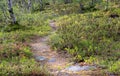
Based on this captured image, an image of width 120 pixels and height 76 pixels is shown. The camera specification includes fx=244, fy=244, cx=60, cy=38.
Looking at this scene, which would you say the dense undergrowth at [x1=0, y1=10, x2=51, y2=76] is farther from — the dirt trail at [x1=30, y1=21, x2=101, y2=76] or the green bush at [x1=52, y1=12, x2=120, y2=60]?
the green bush at [x1=52, y1=12, x2=120, y2=60]

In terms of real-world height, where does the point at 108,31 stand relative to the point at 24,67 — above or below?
below

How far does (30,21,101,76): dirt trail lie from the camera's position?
1098 centimetres

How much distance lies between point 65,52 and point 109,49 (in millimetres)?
2707

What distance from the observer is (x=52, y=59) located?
14.2 m

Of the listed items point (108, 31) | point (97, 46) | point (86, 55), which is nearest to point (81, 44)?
point (97, 46)

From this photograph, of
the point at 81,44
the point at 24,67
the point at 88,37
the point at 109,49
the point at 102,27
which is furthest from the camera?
the point at 102,27

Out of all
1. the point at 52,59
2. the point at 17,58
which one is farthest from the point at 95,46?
the point at 17,58

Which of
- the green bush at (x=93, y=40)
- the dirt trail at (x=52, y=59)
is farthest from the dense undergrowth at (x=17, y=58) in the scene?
the green bush at (x=93, y=40)

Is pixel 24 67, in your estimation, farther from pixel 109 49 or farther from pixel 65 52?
pixel 109 49

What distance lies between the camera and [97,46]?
15.5m

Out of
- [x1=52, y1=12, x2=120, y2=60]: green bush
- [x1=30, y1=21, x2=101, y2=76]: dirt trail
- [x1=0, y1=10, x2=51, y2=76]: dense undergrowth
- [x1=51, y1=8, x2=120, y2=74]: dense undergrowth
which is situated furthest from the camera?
[x1=52, y1=12, x2=120, y2=60]: green bush

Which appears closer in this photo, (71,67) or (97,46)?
(71,67)

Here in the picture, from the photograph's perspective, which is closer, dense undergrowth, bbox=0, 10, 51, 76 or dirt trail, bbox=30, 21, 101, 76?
dense undergrowth, bbox=0, 10, 51, 76

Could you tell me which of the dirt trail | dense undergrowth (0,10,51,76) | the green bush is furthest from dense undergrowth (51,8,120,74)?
dense undergrowth (0,10,51,76)
